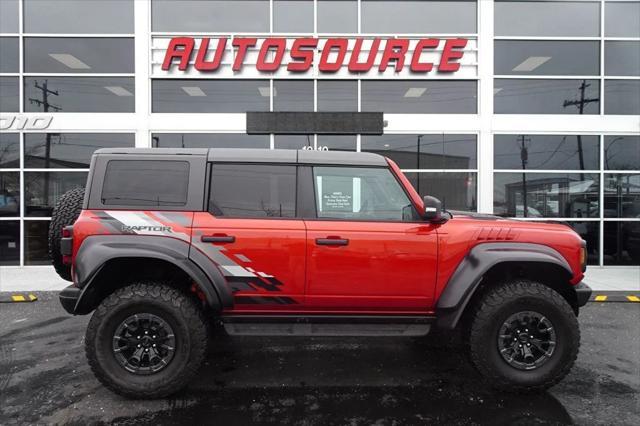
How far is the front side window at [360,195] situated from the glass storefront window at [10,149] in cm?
875

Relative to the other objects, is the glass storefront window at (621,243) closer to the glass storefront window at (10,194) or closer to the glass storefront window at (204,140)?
the glass storefront window at (204,140)

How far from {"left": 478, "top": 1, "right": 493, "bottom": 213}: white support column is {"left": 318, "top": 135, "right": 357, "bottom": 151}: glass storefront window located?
2.92 m

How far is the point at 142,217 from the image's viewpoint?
3.31 m

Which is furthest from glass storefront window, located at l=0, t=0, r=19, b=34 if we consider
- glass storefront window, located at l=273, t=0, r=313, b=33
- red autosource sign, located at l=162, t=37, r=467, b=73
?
glass storefront window, located at l=273, t=0, r=313, b=33

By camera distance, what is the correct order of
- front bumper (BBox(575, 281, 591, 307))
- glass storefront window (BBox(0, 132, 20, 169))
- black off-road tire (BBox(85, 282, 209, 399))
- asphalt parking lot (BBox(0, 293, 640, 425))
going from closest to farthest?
asphalt parking lot (BBox(0, 293, 640, 425)), black off-road tire (BBox(85, 282, 209, 399)), front bumper (BBox(575, 281, 591, 307)), glass storefront window (BBox(0, 132, 20, 169))

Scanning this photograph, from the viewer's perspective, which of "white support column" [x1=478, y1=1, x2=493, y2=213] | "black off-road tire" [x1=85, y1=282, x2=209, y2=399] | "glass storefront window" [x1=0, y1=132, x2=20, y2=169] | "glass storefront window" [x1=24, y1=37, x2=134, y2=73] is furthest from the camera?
"white support column" [x1=478, y1=1, x2=493, y2=213]

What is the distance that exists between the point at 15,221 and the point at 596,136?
13.3 metres

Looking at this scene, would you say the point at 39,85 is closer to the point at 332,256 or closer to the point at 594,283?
the point at 332,256

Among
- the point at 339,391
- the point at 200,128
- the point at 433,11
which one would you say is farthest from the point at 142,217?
the point at 433,11

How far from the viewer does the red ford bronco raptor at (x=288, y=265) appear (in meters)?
3.22

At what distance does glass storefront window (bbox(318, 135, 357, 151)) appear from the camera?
364 inches

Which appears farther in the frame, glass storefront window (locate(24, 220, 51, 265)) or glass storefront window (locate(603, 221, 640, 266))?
glass storefront window (locate(603, 221, 640, 266))

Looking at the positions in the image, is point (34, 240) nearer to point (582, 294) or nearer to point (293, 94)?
point (293, 94)

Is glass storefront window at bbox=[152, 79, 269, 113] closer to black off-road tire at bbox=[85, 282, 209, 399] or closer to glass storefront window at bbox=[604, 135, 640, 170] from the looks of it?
black off-road tire at bbox=[85, 282, 209, 399]
